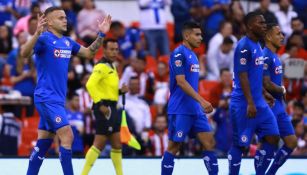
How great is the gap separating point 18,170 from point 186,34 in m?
3.43

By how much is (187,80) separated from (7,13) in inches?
344

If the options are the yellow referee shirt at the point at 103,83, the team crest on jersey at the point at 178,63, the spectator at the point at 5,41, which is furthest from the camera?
the spectator at the point at 5,41

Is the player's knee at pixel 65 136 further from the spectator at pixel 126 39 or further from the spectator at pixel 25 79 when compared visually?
the spectator at pixel 126 39

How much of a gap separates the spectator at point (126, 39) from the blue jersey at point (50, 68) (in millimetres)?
8025

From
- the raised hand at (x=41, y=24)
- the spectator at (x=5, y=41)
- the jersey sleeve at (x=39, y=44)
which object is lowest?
the spectator at (x=5, y=41)

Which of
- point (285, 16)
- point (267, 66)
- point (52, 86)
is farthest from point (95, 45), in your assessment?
point (285, 16)

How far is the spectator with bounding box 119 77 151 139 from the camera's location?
19.5 metres

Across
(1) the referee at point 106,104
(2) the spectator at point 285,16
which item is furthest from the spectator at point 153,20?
(1) the referee at point 106,104

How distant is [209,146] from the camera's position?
567 inches

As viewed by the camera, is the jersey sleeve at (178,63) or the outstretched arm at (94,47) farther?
the outstretched arm at (94,47)

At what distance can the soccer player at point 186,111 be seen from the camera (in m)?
14.4

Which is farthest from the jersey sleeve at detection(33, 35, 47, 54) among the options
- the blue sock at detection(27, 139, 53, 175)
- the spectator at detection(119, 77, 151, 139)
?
the spectator at detection(119, 77, 151, 139)

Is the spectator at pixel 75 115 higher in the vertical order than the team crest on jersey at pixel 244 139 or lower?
lower

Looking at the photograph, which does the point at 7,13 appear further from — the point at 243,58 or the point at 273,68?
the point at 243,58
